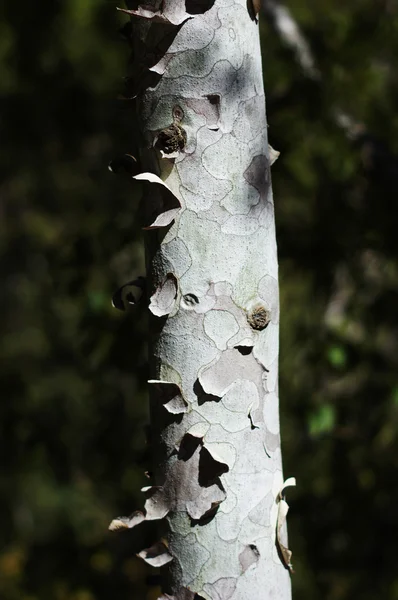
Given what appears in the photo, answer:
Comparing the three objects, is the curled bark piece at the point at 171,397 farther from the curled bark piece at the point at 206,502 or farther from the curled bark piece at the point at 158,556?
the curled bark piece at the point at 158,556

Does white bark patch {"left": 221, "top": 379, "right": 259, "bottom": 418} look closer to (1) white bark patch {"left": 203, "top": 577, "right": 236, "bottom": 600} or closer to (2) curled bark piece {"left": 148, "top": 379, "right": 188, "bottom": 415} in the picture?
(2) curled bark piece {"left": 148, "top": 379, "right": 188, "bottom": 415}

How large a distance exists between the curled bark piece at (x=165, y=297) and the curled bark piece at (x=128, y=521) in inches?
13.1

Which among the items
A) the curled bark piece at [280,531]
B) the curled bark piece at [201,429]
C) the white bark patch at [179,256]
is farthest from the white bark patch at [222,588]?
the white bark patch at [179,256]

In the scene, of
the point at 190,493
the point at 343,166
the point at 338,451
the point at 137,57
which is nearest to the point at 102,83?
the point at 343,166

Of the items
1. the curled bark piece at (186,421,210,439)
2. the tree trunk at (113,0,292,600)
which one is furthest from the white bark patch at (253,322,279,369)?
the curled bark piece at (186,421,210,439)

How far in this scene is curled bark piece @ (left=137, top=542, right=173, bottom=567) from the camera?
1224mm

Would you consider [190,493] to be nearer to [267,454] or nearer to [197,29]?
[267,454]

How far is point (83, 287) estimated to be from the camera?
8.04ft

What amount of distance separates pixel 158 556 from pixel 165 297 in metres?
0.43

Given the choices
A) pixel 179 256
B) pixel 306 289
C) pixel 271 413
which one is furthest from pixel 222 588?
pixel 306 289

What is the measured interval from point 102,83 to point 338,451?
2846 mm

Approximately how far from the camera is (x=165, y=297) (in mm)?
1186

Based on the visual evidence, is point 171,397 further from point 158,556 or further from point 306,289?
point 306,289

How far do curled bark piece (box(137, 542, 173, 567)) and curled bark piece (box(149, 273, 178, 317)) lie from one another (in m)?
0.38
